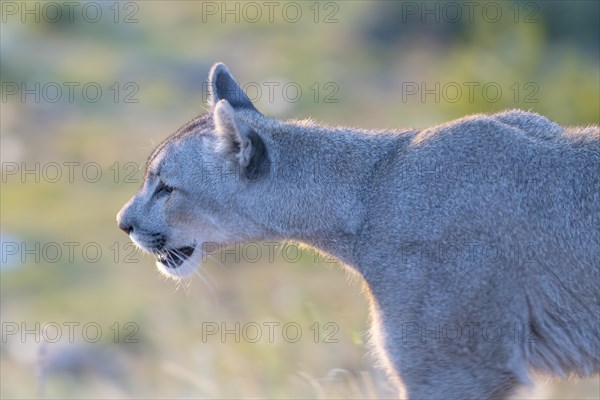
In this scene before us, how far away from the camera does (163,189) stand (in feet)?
27.0

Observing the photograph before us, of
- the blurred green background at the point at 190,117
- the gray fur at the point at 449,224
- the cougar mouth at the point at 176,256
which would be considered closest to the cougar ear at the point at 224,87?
the gray fur at the point at 449,224

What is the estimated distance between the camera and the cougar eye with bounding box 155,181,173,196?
8.18 meters

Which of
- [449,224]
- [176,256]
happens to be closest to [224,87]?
[176,256]

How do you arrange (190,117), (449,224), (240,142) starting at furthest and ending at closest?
1. (190,117)
2. (240,142)
3. (449,224)

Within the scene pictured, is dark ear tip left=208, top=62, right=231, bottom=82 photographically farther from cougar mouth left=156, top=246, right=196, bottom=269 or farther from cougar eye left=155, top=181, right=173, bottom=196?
cougar mouth left=156, top=246, right=196, bottom=269

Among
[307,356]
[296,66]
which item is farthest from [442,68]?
[307,356]

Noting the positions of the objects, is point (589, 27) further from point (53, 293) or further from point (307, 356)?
point (307, 356)

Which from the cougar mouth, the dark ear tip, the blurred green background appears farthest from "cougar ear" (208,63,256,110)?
the blurred green background

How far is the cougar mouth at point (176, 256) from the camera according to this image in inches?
326

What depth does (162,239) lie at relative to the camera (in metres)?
8.23

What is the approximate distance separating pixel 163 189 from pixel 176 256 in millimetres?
524

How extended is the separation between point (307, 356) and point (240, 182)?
234 inches

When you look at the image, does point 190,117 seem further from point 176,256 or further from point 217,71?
point 176,256

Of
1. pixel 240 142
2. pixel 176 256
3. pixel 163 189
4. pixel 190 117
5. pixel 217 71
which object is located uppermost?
pixel 217 71
